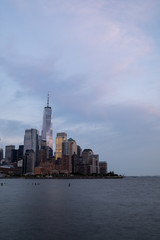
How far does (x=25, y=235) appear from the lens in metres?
40.3

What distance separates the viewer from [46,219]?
174 feet

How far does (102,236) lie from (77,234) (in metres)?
4.23

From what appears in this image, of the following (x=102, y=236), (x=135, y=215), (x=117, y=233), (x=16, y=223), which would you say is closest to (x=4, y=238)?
(x=16, y=223)

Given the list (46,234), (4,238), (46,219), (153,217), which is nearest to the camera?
(4,238)

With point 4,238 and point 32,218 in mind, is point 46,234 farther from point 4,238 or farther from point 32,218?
point 32,218

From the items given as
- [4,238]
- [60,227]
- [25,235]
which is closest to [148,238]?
[60,227]

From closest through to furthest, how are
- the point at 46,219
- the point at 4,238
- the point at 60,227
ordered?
the point at 4,238 → the point at 60,227 → the point at 46,219

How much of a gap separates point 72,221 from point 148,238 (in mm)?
17500

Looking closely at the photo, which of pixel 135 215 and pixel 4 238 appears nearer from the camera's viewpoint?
pixel 4 238

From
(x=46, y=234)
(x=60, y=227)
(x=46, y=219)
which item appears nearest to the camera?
(x=46, y=234)

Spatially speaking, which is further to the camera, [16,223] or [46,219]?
[46,219]

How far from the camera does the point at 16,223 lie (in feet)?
161

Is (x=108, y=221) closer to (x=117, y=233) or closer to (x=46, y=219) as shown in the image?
(x=117, y=233)

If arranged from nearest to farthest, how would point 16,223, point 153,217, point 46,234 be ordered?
point 46,234 < point 16,223 < point 153,217
